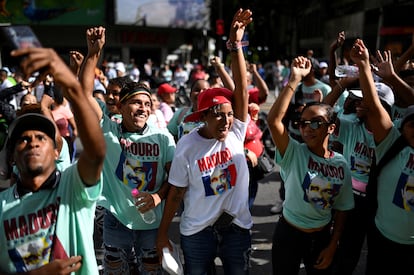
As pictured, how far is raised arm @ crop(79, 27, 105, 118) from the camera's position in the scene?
8.91 ft

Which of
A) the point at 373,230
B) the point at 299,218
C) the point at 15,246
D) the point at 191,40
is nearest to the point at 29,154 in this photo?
the point at 15,246

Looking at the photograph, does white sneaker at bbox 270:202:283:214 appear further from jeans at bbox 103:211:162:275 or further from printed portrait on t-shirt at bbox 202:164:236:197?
printed portrait on t-shirt at bbox 202:164:236:197

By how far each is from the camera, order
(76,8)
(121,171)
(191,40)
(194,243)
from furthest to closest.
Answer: (191,40) → (76,8) → (121,171) → (194,243)

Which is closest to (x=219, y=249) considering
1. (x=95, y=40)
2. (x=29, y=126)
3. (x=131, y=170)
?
(x=131, y=170)

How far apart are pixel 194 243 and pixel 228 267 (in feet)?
0.96

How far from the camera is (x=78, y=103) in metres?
1.82

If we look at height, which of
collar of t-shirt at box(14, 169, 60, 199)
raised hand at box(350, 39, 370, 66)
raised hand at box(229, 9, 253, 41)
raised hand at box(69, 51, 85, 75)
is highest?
raised hand at box(229, 9, 253, 41)

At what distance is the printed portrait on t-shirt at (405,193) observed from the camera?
256 cm

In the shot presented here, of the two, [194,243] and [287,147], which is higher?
[287,147]

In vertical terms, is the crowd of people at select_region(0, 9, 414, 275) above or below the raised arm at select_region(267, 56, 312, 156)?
below

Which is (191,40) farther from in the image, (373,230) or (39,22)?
(373,230)

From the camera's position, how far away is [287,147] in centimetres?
277

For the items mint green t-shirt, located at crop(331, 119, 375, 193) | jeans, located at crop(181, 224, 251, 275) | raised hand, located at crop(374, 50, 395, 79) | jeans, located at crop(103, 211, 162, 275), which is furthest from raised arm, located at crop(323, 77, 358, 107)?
jeans, located at crop(103, 211, 162, 275)

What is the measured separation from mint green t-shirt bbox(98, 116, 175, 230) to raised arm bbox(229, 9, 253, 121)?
0.59 meters
